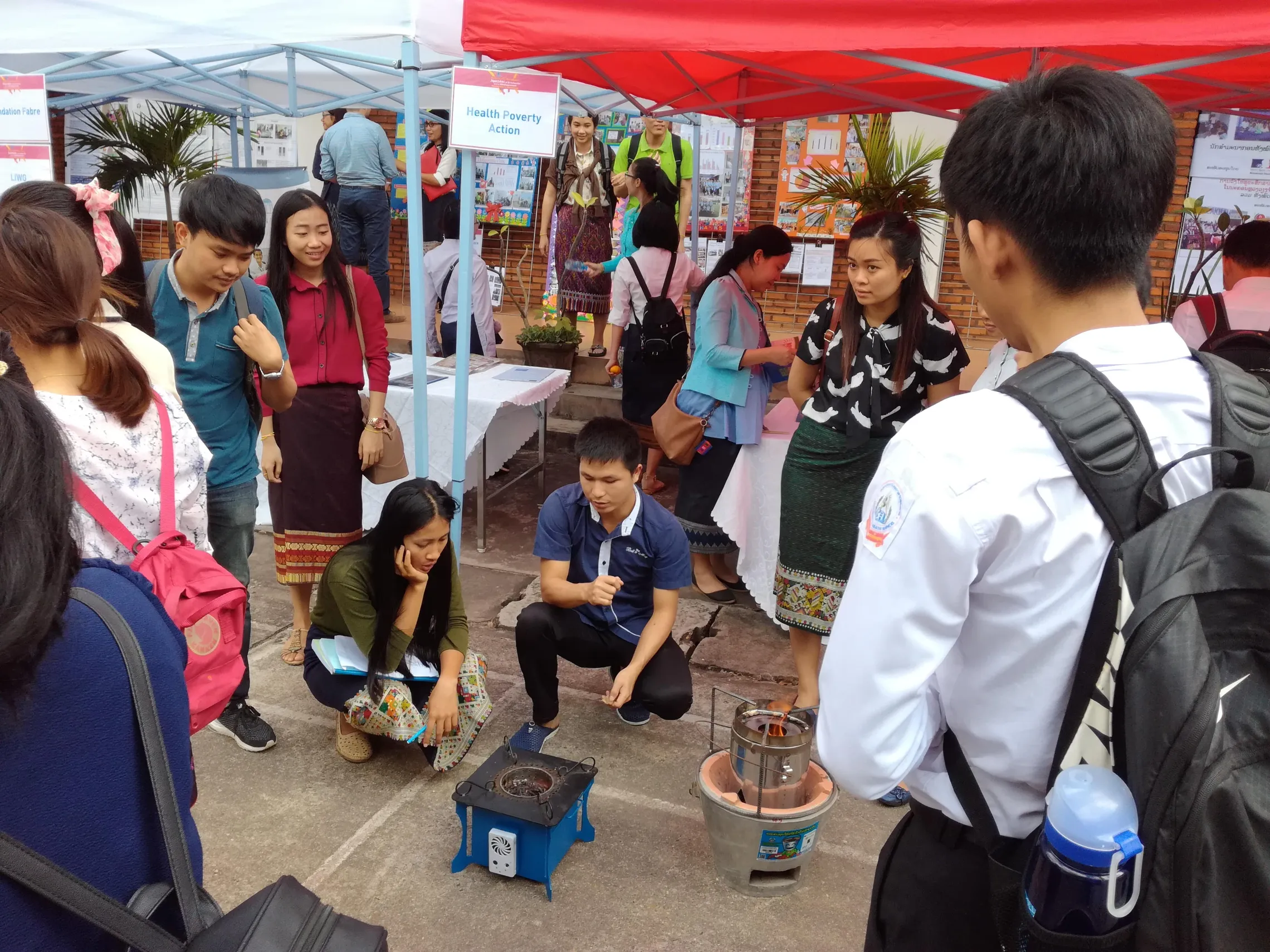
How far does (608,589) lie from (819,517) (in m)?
0.81

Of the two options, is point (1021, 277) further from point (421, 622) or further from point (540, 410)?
point (540, 410)

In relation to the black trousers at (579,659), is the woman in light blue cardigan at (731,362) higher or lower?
higher

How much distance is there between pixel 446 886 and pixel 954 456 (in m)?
2.11

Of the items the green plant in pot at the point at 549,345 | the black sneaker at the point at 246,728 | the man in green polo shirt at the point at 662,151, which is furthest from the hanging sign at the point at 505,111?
the man in green polo shirt at the point at 662,151

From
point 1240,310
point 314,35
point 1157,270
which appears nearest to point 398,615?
point 314,35

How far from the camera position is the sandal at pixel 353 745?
125 inches

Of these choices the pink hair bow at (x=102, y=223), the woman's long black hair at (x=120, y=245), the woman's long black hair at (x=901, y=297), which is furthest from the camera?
the woman's long black hair at (x=901, y=297)

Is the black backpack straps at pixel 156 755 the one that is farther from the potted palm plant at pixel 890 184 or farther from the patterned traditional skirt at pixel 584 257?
the patterned traditional skirt at pixel 584 257

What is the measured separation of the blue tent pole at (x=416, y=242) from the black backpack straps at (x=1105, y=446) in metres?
2.80

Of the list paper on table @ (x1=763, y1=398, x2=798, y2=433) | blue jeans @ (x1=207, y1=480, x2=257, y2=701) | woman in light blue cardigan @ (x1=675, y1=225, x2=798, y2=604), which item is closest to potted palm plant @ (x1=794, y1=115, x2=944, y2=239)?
woman in light blue cardigan @ (x1=675, y1=225, x2=798, y2=604)

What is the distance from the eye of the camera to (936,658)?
1064mm

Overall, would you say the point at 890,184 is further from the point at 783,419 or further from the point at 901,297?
the point at 901,297

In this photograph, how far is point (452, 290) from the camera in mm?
7184

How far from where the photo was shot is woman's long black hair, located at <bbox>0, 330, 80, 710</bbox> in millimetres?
874
